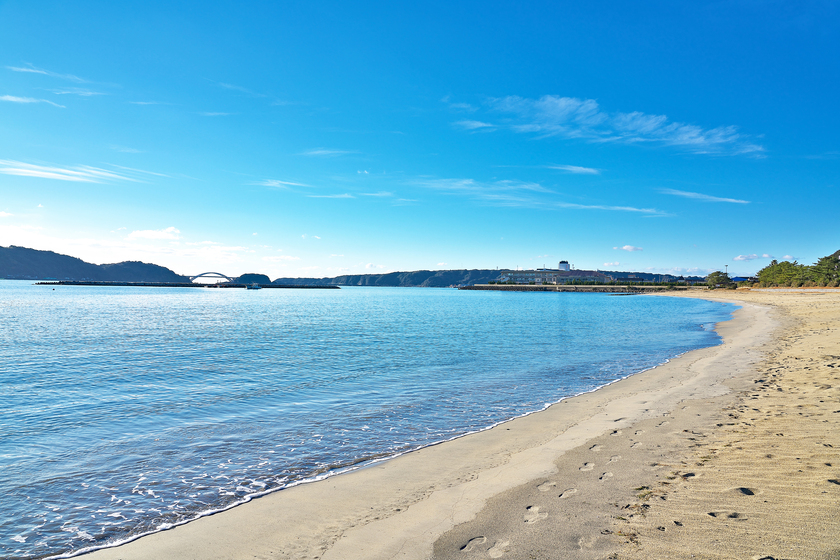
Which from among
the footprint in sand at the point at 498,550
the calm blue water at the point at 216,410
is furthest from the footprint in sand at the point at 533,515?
the calm blue water at the point at 216,410

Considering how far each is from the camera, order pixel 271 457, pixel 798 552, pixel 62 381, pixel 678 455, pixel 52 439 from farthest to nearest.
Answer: pixel 62 381 → pixel 52 439 → pixel 271 457 → pixel 678 455 → pixel 798 552

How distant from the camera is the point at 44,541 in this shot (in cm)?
607

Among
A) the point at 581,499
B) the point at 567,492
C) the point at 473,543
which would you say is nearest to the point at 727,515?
the point at 581,499

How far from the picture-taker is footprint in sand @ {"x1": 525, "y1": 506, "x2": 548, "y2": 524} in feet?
19.3

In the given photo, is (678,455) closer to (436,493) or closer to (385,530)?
(436,493)

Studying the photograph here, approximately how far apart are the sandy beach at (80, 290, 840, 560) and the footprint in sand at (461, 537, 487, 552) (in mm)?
31

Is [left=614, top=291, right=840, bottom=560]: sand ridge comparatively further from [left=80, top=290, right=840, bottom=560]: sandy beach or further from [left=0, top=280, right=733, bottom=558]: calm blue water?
[left=0, top=280, right=733, bottom=558]: calm blue water

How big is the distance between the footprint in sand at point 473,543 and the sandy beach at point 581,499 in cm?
3

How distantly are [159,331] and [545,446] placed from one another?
3652 centimetres

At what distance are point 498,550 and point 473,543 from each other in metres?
0.37

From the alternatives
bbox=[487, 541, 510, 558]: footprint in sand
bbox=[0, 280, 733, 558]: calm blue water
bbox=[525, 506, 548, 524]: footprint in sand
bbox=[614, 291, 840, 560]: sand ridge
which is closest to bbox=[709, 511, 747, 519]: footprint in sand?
bbox=[614, 291, 840, 560]: sand ridge

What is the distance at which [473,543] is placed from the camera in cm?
536

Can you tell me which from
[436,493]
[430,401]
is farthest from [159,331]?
[436,493]

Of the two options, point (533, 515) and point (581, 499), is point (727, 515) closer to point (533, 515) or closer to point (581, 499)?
point (581, 499)
